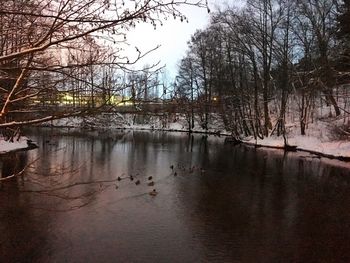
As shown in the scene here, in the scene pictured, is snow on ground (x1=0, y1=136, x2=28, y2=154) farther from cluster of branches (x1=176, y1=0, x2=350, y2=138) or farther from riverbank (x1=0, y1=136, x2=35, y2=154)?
cluster of branches (x1=176, y1=0, x2=350, y2=138)

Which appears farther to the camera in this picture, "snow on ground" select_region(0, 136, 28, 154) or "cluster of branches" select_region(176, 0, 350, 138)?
"cluster of branches" select_region(176, 0, 350, 138)

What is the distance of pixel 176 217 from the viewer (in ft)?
39.2

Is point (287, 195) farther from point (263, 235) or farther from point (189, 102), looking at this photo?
point (189, 102)

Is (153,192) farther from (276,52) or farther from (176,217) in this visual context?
(276,52)

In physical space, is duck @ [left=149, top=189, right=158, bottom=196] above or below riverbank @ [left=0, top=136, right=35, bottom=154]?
below

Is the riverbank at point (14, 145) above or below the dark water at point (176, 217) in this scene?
above

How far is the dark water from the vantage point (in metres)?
9.23

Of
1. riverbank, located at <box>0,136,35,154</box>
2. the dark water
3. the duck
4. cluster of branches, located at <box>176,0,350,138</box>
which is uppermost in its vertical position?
cluster of branches, located at <box>176,0,350,138</box>

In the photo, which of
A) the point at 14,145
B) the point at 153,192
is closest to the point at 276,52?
the point at 14,145

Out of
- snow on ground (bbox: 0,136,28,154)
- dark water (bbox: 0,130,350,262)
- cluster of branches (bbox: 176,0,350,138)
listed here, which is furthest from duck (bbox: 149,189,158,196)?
cluster of branches (bbox: 176,0,350,138)

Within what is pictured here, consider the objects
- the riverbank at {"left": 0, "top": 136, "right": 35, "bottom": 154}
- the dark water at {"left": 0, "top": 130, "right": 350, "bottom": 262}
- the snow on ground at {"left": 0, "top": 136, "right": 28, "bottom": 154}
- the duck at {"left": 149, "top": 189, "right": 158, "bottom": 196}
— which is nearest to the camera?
the dark water at {"left": 0, "top": 130, "right": 350, "bottom": 262}

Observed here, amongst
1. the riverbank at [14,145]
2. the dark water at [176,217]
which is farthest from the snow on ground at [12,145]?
the dark water at [176,217]

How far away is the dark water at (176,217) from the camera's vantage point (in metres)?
9.23

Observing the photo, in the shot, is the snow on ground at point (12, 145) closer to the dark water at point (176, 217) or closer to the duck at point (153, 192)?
the dark water at point (176, 217)
